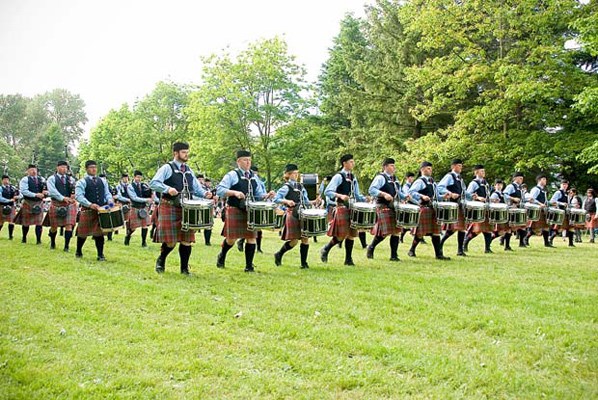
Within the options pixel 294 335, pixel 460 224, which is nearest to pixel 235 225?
pixel 294 335

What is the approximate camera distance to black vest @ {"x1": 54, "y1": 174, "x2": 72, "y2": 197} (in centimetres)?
1035

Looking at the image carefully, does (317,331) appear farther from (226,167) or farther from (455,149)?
(226,167)

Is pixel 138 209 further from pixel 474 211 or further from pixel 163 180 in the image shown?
pixel 474 211

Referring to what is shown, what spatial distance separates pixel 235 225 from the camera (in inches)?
313

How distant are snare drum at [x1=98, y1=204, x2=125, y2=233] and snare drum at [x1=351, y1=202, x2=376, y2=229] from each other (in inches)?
171

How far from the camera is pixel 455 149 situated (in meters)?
19.8

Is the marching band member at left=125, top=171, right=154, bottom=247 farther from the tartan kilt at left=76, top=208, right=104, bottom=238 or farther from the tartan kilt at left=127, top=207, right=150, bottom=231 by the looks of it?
the tartan kilt at left=76, top=208, right=104, bottom=238

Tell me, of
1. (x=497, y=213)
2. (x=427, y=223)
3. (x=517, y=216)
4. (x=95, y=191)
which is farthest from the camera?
(x=517, y=216)

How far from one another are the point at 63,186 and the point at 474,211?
29.1 ft

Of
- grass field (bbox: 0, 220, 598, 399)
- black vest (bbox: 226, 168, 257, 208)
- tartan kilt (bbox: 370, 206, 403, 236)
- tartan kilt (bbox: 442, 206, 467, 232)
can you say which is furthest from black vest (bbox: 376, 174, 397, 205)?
black vest (bbox: 226, 168, 257, 208)

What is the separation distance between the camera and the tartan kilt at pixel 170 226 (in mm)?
7438

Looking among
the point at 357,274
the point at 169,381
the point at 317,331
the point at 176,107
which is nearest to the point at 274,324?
the point at 317,331

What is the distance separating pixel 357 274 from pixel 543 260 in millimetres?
4826

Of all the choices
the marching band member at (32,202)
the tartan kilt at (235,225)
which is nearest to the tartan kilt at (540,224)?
the tartan kilt at (235,225)
